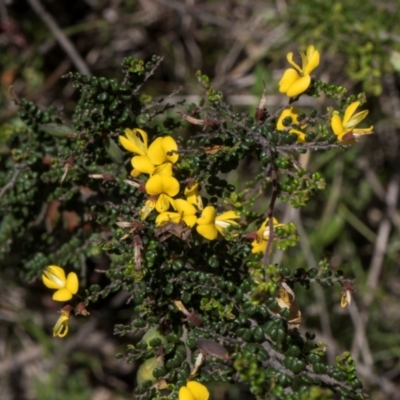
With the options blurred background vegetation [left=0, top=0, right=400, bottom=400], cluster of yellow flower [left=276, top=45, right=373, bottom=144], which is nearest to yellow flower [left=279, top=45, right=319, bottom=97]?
cluster of yellow flower [left=276, top=45, right=373, bottom=144]

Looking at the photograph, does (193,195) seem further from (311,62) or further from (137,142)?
(311,62)

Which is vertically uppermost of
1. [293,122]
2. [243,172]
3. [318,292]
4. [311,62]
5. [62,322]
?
[311,62]

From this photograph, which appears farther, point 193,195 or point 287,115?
point 287,115

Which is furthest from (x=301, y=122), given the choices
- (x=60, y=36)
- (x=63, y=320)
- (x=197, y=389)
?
(x=60, y=36)

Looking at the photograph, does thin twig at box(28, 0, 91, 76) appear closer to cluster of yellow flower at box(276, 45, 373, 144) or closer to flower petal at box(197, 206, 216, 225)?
cluster of yellow flower at box(276, 45, 373, 144)

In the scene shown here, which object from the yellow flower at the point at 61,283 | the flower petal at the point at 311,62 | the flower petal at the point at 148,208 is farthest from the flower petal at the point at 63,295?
the flower petal at the point at 311,62

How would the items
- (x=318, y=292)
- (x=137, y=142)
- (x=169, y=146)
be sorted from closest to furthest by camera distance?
1. (x=169, y=146)
2. (x=137, y=142)
3. (x=318, y=292)
